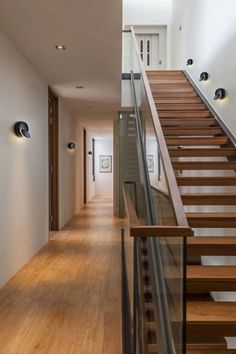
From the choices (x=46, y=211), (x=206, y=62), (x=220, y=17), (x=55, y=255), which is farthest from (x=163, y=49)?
(x=55, y=255)

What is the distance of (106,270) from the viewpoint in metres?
5.14

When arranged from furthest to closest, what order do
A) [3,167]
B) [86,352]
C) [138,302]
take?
[3,167] → [86,352] → [138,302]

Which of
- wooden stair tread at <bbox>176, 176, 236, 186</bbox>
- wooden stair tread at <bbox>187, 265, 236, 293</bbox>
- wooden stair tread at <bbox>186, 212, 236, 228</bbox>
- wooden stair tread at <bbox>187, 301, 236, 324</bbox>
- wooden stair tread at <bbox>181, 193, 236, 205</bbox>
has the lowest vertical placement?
wooden stair tread at <bbox>187, 301, 236, 324</bbox>

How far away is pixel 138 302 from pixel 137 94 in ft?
15.5

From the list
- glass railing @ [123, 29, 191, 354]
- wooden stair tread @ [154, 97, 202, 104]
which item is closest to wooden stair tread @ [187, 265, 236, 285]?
glass railing @ [123, 29, 191, 354]

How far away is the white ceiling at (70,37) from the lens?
381 centimetres

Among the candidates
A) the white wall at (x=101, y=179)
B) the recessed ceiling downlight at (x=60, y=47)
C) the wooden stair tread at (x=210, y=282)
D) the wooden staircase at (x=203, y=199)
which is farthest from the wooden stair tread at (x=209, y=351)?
the white wall at (x=101, y=179)

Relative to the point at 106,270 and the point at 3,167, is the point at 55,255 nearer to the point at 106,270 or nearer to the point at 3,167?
the point at 106,270

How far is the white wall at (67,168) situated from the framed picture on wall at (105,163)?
7.92 meters

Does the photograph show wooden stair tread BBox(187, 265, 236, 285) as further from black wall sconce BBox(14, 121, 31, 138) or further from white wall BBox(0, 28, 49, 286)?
black wall sconce BBox(14, 121, 31, 138)

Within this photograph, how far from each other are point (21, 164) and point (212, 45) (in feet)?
11.6

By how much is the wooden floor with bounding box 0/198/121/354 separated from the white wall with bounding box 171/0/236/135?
2.70m

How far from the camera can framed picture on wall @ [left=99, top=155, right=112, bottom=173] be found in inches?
778

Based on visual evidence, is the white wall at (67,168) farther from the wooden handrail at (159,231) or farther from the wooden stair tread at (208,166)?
the wooden handrail at (159,231)
